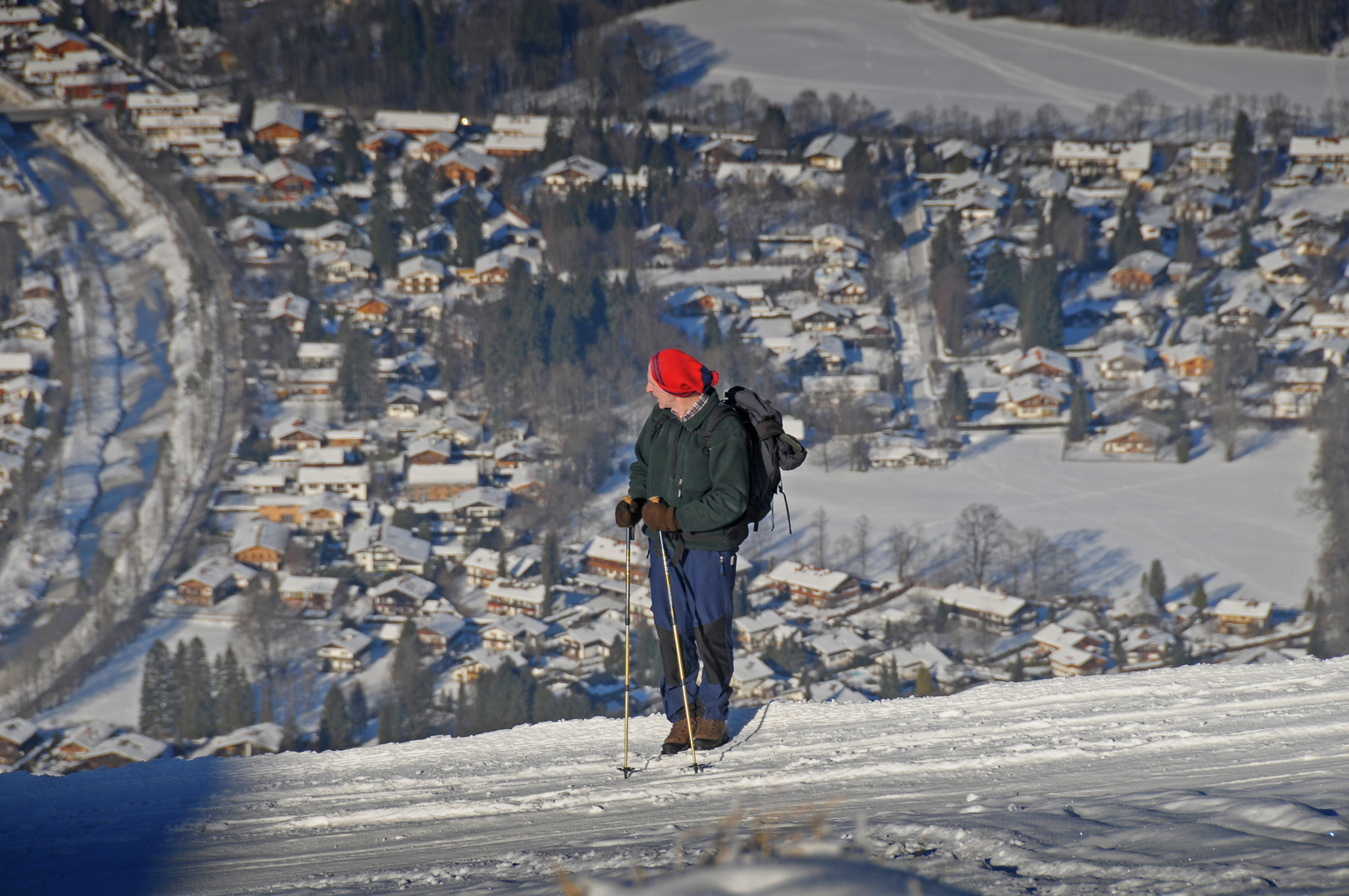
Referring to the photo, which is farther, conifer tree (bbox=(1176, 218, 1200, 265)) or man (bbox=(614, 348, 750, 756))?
conifer tree (bbox=(1176, 218, 1200, 265))

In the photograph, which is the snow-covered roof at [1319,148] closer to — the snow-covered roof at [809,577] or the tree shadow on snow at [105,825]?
the snow-covered roof at [809,577]

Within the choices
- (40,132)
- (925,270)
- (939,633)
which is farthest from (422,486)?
(40,132)

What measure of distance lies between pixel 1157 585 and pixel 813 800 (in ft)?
57.2

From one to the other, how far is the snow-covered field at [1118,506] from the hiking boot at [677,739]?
17.2m

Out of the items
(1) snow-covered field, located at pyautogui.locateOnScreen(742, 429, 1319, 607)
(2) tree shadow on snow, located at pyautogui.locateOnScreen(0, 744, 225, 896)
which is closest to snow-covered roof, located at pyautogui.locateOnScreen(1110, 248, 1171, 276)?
(1) snow-covered field, located at pyautogui.locateOnScreen(742, 429, 1319, 607)

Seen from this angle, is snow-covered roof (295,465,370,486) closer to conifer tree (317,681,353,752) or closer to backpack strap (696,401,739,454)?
conifer tree (317,681,353,752)

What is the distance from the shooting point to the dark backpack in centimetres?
262

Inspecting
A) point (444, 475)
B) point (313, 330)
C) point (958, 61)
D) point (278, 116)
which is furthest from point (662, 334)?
point (958, 61)

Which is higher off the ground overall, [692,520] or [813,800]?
[692,520]

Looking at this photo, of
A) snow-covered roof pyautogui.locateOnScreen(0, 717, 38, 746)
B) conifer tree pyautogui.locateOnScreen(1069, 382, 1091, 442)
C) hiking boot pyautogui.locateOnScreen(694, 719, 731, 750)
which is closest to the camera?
hiking boot pyautogui.locateOnScreen(694, 719, 731, 750)

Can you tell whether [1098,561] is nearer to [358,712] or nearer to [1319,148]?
[358,712]

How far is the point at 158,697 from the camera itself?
1551cm

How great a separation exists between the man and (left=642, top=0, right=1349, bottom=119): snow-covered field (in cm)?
4921

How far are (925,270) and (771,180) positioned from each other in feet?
26.6
